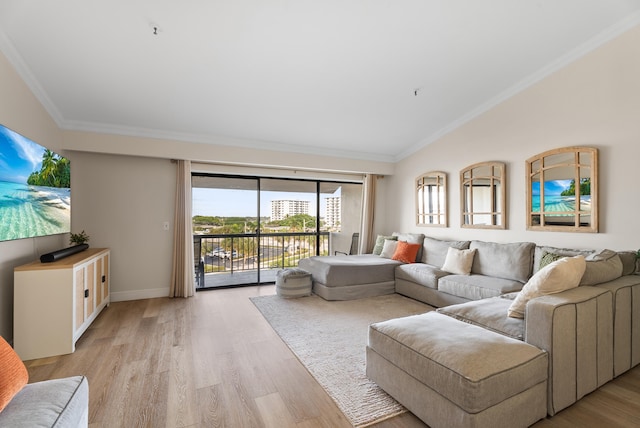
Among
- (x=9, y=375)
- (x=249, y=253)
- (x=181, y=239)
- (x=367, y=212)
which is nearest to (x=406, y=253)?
(x=367, y=212)

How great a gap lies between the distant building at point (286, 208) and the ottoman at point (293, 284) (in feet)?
4.65

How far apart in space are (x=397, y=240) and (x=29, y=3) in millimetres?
5203

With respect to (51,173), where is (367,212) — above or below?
below

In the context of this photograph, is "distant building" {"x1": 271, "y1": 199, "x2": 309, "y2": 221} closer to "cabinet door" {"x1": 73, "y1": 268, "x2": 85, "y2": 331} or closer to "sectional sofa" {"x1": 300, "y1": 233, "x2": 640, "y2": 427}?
"cabinet door" {"x1": 73, "y1": 268, "x2": 85, "y2": 331}

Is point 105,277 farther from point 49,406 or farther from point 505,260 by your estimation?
point 505,260

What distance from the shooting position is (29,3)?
2.16 meters

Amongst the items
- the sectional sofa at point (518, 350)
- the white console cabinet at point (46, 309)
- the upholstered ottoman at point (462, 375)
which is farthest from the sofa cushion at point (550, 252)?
the white console cabinet at point (46, 309)

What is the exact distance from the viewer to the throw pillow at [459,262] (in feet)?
12.9

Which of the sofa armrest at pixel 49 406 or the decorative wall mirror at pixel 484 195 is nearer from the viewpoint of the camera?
the sofa armrest at pixel 49 406

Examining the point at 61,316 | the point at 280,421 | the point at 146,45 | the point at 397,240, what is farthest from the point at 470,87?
the point at 61,316

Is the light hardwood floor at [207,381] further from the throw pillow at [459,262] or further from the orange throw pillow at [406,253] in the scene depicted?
the orange throw pillow at [406,253]

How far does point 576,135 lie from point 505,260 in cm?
157

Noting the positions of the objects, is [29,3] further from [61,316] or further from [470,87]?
[470,87]

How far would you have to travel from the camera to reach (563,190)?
3357 millimetres
